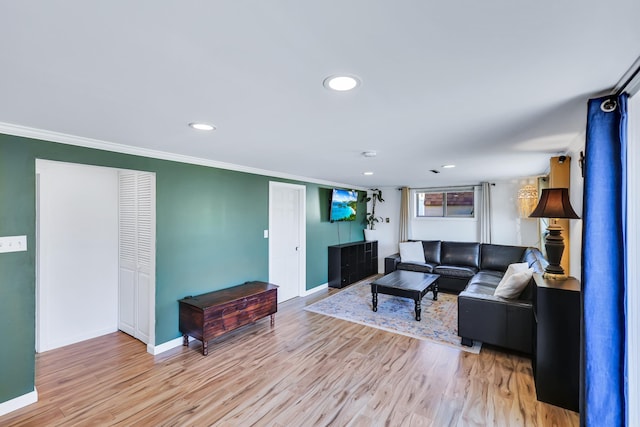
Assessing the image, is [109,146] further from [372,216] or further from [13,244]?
[372,216]

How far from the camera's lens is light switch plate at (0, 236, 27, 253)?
217cm

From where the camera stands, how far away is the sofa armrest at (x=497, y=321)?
2947 mm

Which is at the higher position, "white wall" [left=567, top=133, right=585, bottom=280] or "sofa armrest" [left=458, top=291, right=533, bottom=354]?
"white wall" [left=567, top=133, right=585, bottom=280]

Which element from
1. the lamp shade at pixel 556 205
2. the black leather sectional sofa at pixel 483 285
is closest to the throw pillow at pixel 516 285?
the black leather sectional sofa at pixel 483 285

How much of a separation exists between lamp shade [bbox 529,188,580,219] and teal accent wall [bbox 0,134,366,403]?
3.34 meters

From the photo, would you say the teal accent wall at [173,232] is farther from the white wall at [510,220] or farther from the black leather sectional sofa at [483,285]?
the white wall at [510,220]

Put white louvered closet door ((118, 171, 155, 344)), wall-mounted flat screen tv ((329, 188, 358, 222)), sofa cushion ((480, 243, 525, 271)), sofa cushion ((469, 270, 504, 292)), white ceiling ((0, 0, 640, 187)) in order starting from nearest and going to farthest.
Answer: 1. white ceiling ((0, 0, 640, 187))
2. white louvered closet door ((118, 171, 155, 344))
3. sofa cushion ((469, 270, 504, 292))
4. sofa cushion ((480, 243, 525, 271))
5. wall-mounted flat screen tv ((329, 188, 358, 222))

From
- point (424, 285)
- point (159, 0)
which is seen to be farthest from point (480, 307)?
point (159, 0)

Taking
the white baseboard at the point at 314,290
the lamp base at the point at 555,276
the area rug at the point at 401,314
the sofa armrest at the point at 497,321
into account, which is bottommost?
the area rug at the point at 401,314

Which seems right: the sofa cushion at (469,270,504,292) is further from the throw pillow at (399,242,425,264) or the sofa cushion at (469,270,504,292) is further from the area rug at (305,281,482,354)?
the throw pillow at (399,242,425,264)

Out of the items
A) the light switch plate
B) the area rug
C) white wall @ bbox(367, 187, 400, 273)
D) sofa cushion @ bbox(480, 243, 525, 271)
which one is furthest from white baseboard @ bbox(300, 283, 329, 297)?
the light switch plate

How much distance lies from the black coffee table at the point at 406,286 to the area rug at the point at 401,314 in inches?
7.3

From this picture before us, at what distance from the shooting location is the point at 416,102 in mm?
1694

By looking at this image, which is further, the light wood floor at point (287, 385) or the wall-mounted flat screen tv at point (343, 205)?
the wall-mounted flat screen tv at point (343, 205)
